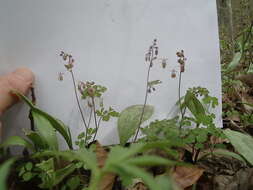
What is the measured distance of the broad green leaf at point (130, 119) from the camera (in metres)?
0.82

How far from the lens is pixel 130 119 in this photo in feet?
2.77

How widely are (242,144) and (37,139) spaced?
0.63 meters

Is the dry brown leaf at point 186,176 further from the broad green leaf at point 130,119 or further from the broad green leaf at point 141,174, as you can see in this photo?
the broad green leaf at point 141,174

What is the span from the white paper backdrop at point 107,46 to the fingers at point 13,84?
0.05 metres

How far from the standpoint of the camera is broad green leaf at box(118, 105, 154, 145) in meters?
0.82

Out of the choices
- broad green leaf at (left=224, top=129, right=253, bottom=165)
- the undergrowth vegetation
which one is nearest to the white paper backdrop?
the undergrowth vegetation

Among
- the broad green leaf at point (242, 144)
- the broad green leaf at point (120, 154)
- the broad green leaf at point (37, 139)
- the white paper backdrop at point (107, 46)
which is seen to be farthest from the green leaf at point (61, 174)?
the broad green leaf at point (242, 144)

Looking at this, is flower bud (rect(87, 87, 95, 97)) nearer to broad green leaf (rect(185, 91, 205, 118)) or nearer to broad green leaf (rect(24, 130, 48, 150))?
broad green leaf (rect(24, 130, 48, 150))

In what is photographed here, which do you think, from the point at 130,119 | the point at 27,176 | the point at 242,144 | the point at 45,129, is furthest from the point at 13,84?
the point at 242,144

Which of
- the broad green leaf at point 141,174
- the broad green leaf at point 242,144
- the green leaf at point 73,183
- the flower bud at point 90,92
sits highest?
the flower bud at point 90,92

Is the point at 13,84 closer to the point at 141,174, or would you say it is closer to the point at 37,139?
the point at 37,139

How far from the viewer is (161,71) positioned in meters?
0.95

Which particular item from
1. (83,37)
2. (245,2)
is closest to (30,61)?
(83,37)

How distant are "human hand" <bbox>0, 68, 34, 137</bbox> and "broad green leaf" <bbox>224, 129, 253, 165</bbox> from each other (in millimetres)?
675
